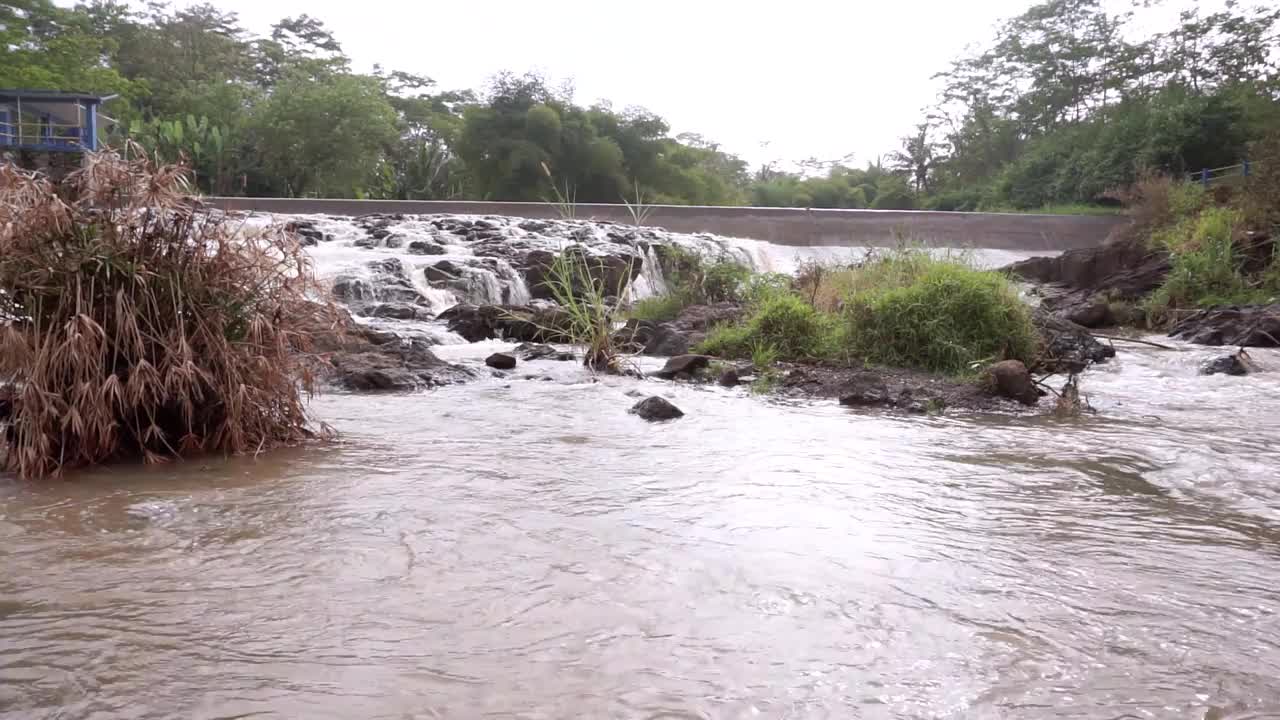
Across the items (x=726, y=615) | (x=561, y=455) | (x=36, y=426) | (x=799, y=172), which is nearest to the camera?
(x=726, y=615)

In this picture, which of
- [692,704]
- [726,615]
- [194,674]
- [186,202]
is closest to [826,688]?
[692,704]

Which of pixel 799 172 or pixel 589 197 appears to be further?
pixel 799 172

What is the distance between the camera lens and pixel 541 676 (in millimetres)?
2217

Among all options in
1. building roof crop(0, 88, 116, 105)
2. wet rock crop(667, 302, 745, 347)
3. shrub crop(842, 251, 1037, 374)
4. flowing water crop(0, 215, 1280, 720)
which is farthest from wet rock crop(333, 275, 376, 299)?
building roof crop(0, 88, 116, 105)

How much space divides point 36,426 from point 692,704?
3.27 meters

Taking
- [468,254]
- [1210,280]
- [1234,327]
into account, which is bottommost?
[1234,327]

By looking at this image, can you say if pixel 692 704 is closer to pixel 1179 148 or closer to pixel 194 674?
pixel 194 674

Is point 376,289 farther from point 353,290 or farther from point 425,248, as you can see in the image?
point 425,248

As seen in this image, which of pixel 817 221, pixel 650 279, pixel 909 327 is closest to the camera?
pixel 909 327

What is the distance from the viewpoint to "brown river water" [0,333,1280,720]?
2.14m

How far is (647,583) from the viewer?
2.89 metres

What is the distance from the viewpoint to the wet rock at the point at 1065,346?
27.2 feet

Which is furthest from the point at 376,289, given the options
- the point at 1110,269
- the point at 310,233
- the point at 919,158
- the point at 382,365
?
the point at 919,158

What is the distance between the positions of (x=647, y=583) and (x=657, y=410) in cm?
312
